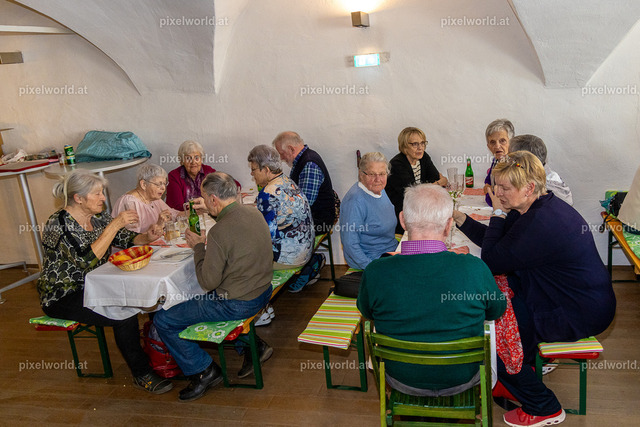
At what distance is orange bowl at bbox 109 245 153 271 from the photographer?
3477 millimetres

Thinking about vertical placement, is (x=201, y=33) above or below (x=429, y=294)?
above

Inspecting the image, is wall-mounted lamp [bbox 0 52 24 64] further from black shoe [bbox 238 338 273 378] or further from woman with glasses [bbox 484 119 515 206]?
woman with glasses [bbox 484 119 515 206]

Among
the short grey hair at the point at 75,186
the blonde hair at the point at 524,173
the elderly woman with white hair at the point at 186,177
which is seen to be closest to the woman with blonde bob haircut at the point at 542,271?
the blonde hair at the point at 524,173

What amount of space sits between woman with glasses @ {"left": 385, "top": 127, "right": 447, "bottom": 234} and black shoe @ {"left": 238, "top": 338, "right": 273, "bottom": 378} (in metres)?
1.77

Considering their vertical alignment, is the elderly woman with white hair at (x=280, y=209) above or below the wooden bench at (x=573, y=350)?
above

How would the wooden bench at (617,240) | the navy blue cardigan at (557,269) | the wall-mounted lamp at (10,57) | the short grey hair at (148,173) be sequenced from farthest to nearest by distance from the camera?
1. the wall-mounted lamp at (10,57)
2. the short grey hair at (148,173)
3. the wooden bench at (617,240)
4. the navy blue cardigan at (557,269)

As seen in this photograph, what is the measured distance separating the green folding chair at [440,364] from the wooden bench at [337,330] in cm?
59

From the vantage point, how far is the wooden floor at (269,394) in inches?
132

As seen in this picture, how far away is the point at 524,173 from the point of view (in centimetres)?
297

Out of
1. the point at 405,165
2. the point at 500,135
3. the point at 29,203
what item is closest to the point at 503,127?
the point at 500,135

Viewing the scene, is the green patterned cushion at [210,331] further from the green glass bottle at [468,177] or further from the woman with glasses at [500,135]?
the green glass bottle at [468,177]

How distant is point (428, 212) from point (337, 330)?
120 centimetres

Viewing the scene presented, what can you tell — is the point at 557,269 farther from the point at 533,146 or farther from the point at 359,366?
the point at 359,366

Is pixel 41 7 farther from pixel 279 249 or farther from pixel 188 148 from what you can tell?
pixel 279 249
